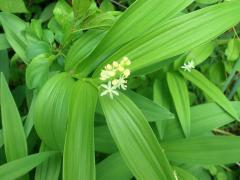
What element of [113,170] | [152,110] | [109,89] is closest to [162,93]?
[152,110]

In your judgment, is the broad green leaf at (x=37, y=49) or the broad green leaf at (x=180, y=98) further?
the broad green leaf at (x=180, y=98)

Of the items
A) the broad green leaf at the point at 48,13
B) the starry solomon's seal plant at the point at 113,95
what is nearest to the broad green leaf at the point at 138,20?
the starry solomon's seal plant at the point at 113,95

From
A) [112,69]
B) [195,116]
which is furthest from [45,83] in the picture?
[195,116]

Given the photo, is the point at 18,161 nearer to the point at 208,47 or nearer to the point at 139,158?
the point at 139,158

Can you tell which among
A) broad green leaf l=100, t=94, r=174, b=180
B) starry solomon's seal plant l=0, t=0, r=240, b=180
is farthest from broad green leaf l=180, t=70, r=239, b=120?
broad green leaf l=100, t=94, r=174, b=180

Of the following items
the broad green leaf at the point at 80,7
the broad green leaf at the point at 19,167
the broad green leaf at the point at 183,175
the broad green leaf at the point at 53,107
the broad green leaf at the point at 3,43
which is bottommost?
the broad green leaf at the point at 183,175

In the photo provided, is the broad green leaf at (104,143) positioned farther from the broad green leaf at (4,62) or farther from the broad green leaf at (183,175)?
the broad green leaf at (4,62)

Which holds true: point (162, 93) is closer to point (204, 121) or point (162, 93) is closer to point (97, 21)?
point (204, 121)
